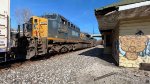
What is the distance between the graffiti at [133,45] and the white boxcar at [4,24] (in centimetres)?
638

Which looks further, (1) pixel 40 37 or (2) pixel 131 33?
(1) pixel 40 37

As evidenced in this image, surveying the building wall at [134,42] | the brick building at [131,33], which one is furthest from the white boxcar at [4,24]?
the building wall at [134,42]

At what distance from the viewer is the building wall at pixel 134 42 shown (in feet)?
35.5

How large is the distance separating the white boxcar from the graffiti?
20.9 feet

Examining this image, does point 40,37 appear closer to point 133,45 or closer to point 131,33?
point 131,33

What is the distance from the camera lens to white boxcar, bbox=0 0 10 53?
8648 millimetres

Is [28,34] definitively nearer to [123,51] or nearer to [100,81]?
[123,51]

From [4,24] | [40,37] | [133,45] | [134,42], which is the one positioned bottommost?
[133,45]

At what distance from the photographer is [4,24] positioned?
8820 millimetres

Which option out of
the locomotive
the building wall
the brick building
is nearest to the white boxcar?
the locomotive

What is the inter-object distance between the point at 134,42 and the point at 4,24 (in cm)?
700

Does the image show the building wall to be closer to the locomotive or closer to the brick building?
the brick building

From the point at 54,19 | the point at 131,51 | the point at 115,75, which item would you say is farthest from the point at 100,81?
the point at 54,19

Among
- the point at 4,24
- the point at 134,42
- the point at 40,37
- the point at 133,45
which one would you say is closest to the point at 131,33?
the point at 134,42
